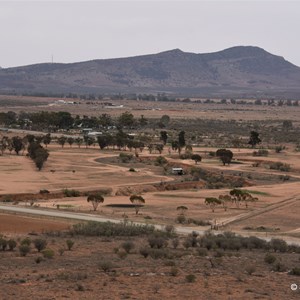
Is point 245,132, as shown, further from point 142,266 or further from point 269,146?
point 142,266

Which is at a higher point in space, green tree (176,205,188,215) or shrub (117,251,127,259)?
shrub (117,251,127,259)

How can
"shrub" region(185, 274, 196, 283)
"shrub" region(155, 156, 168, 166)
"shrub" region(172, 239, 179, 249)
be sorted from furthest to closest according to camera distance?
1. "shrub" region(155, 156, 168, 166)
2. "shrub" region(172, 239, 179, 249)
3. "shrub" region(185, 274, 196, 283)

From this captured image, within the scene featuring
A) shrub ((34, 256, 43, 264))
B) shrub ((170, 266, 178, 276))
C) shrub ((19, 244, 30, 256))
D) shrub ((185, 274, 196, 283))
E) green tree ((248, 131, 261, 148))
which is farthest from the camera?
green tree ((248, 131, 261, 148))

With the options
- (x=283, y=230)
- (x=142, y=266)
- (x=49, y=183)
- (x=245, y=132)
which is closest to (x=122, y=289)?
(x=142, y=266)

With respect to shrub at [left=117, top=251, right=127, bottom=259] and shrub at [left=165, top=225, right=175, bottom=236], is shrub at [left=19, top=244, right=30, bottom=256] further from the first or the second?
shrub at [left=165, top=225, right=175, bottom=236]

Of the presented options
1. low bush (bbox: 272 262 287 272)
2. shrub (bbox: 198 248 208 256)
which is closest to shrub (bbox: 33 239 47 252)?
shrub (bbox: 198 248 208 256)

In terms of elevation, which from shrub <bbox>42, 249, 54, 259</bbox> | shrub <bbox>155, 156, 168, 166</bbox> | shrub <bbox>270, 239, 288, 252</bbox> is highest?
shrub <bbox>42, 249, 54, 259</bbox>


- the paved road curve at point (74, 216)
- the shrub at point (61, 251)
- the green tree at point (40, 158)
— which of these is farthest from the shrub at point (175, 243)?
the green tree at point (40, 158)

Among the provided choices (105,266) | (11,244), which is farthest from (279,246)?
(11,244)

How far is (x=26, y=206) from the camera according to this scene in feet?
182

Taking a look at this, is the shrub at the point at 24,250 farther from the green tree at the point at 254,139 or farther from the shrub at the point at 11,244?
the green tree at the point at 254,139

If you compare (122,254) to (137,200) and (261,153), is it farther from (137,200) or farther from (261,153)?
(261,153)

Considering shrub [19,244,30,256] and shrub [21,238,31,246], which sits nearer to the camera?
shrub [19,244,30,256]

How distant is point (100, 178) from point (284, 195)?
67.1 ft
